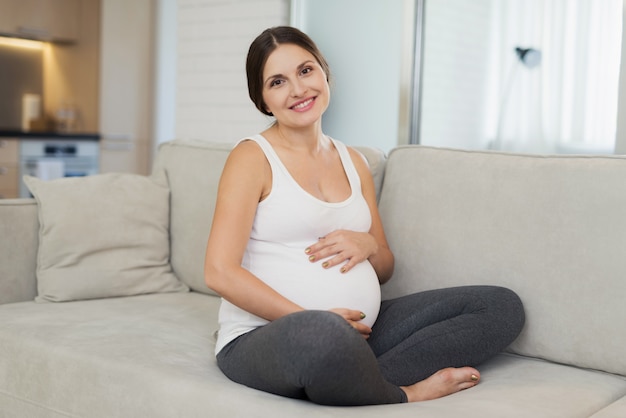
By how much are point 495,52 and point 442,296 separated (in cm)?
191

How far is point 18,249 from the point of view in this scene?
93.4 inches

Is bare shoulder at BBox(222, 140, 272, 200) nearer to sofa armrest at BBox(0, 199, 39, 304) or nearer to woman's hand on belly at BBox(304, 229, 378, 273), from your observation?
woman's hand on belly at BBox(304, 229, 378, 273)

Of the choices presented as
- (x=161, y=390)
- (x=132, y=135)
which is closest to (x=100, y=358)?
(x=161, y=390)

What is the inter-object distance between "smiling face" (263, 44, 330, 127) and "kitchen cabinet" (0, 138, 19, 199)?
3.86 m

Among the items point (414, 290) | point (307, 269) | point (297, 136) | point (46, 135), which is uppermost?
point (297, 136)

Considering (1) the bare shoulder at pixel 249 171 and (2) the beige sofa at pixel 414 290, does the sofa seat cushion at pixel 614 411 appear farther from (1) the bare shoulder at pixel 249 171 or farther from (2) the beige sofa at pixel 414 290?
(1) the bare shoulder at pixel 249 171

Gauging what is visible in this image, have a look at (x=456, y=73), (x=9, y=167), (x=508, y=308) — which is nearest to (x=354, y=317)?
(x=508, y=308)

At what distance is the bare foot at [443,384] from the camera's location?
1.62 m

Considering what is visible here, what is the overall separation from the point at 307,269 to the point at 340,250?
8 cm

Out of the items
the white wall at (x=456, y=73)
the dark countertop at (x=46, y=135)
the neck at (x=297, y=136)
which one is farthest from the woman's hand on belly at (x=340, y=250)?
the dark countertop at (x=46, y=135)

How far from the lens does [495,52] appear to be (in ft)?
11.5

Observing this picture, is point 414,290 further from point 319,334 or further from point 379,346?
point 319,334

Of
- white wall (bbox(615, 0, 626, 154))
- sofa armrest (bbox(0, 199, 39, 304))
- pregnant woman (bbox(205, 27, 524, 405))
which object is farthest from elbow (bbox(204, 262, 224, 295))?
white wall (bbox(615, 0, 626, 154))

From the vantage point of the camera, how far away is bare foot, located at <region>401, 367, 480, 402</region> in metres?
1.62
